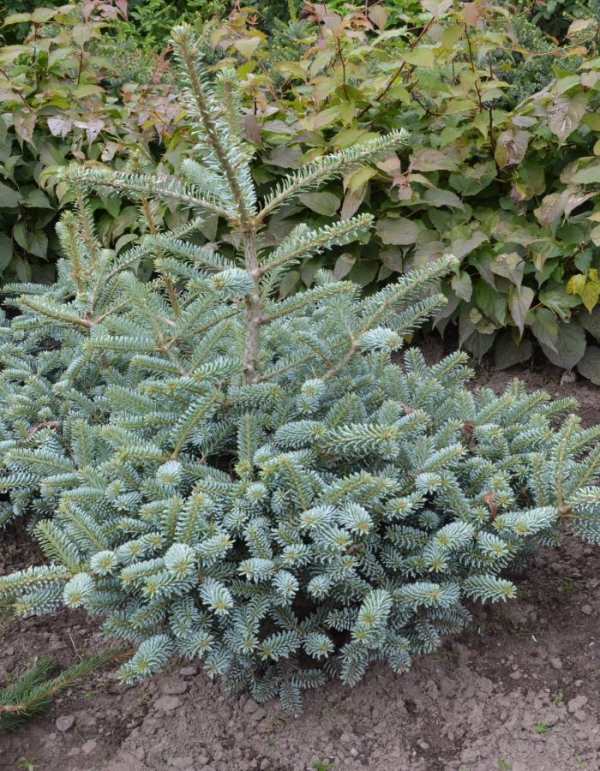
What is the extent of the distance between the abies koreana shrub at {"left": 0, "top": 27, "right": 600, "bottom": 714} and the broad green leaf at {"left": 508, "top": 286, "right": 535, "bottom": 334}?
969 mm

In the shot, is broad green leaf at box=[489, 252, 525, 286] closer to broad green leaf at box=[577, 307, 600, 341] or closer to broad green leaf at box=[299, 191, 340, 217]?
broad green leaf at box=[577, 307, 600, 341]

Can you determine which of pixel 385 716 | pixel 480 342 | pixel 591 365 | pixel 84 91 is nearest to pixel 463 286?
pixel 480 342

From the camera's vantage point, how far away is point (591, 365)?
3107mm

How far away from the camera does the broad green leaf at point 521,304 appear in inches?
115

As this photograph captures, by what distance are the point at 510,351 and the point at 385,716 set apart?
1.81 metres

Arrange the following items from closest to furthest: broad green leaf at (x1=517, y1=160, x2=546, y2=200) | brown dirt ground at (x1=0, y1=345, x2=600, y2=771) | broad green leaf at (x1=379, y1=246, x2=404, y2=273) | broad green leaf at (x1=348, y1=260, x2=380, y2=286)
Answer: brown dirt ground at (x1=0, y1=345, x2=600, y2=771), broad green leaf at (x1=517, y1=160, x2=546, y2=200), broad green leaf at (x1=379, y1=246, x2=404, y2=273), broad green leaf at (x1=348, y1=260, x2=380, y2=286)

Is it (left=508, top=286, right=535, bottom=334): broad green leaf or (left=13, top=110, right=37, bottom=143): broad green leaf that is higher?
(left=13, top=110, right=37, bottom=143): broad green leaf

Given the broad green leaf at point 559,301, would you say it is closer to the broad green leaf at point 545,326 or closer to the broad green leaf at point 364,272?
the broad green leaf at point 545,326

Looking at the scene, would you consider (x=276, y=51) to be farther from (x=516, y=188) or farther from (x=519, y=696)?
(x=519, y=696)

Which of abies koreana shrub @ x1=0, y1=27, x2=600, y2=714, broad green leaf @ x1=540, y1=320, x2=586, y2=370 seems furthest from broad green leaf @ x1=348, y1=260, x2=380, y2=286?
abies koreana shrub @ x1=0, y1=27, x2=600, y2=714

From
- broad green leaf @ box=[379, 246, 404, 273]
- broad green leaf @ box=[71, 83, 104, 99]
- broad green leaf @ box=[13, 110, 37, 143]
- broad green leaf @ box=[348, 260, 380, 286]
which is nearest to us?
broad green leaf @ box=[379, 246, 404, 273]

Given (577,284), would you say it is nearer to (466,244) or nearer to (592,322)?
(592,322)

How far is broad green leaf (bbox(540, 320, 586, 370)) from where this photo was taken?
10.1ft

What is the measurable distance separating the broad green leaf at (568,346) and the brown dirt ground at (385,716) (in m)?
1.22
